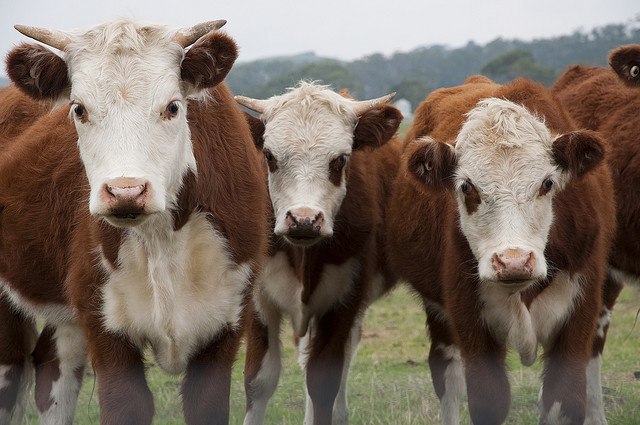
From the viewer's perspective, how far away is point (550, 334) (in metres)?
6.32

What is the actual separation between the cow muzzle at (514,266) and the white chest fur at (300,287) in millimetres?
2042

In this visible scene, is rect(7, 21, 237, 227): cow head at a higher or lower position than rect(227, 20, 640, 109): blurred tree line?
higher

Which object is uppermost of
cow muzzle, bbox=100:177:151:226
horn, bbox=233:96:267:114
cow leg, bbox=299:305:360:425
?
cow muzzle, bbox=100:177:151:226

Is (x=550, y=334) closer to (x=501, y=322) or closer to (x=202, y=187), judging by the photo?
(x=501, y=322)

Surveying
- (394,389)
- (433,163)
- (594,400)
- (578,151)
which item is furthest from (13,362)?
(594,400)

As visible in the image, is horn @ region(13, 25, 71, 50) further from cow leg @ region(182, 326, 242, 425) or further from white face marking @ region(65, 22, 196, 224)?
cow leg @ region(182, 326, 242, 425)

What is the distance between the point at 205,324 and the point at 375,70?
71.4 meters

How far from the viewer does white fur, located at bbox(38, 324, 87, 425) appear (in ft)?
22.3

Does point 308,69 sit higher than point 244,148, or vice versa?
point 244,148

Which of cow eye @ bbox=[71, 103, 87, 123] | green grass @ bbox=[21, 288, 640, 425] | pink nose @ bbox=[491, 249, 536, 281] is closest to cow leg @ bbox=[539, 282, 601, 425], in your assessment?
pink nose @ bbox=[491, 249, 536, 281]

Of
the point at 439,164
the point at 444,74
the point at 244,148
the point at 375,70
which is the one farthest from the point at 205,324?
the point at 375,70

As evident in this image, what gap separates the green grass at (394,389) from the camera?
809cm

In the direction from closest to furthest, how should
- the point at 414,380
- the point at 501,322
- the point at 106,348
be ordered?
1. the point at 106,348
2. the point at 501,322
3. the point at 414,380

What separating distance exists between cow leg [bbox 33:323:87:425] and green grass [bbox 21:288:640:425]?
505 millimetres
